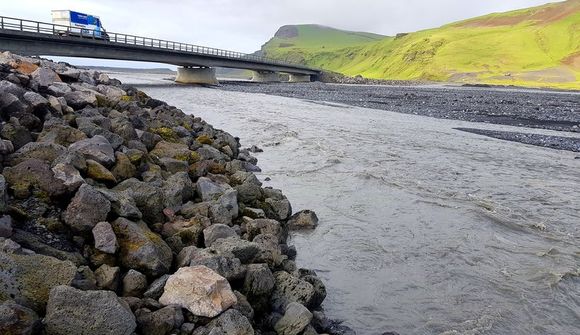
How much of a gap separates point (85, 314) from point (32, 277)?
3.02 feet

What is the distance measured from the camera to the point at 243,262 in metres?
6.98

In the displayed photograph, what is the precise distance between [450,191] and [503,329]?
829 centimetres

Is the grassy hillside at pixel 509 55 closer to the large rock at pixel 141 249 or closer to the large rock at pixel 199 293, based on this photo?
the large rock at pixel 141 249

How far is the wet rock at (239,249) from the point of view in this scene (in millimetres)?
6945

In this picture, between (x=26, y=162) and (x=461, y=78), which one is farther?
(x=461, y=78)

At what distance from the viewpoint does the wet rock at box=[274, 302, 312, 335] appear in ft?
19.5

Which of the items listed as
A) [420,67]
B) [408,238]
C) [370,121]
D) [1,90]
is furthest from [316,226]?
[420,67]

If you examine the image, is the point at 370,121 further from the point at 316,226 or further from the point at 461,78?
the point at 461,78

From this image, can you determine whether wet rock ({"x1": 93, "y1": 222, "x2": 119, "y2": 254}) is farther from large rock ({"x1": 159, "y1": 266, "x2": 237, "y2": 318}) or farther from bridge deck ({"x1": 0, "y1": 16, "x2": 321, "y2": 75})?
bridge deck ({"x1": 0, "y1": 16, "x2": 321, "y2": 75})

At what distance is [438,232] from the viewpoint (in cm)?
1129

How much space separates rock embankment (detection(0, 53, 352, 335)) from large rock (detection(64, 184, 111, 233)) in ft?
0.06

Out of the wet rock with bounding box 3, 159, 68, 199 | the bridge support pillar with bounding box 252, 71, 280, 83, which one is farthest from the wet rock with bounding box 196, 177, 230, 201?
the bridge support pillar with bounding box 252, 71, 280, 83

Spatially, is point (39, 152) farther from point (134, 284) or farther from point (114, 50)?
point (114, 50)

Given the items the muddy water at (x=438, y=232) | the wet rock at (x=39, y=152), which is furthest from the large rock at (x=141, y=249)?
the muddy water at (x=438, y=232)
